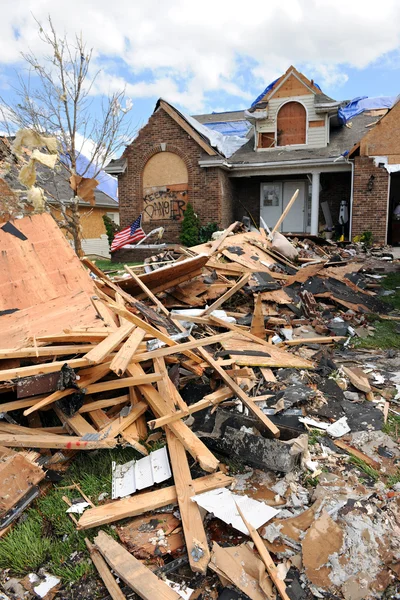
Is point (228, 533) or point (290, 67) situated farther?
point (290, 67)

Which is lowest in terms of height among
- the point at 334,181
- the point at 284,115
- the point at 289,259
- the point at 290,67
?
the point at 289,259

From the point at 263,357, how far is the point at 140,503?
2316 mm

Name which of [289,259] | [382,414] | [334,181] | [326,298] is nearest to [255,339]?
[382,414]

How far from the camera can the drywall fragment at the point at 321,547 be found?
2290 millimetres

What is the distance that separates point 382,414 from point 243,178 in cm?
1555

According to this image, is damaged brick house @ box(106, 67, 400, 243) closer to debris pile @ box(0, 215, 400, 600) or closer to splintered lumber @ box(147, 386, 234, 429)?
debris pile @ box(0, 215, 400, 600)

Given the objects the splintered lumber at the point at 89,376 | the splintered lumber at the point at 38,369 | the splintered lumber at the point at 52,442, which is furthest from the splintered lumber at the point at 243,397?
the splintered lumber at the point at 38,369

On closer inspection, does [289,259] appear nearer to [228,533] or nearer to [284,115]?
[228,533]

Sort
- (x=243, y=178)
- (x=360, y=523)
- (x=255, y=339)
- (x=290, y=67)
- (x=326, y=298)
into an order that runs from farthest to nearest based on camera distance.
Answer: (x=243, y=178), (x=290, y=67), (x=326, y=298), (x=255, y=339), (x=360, y=523)

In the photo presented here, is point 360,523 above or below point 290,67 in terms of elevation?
below

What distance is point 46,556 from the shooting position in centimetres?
261

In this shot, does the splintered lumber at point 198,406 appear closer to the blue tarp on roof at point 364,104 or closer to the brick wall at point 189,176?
the brick wall at point 189,176

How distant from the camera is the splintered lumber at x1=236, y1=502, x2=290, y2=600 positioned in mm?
2197

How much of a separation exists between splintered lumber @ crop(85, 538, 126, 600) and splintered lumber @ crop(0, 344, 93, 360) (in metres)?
1.37
